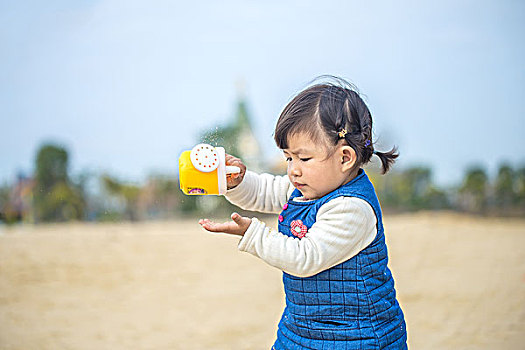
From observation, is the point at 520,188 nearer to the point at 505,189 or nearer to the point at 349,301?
the point at 505,189

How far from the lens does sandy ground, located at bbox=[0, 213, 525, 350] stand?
12.5 feet

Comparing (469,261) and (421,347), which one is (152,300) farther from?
(469,261)

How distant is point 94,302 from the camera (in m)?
4.85

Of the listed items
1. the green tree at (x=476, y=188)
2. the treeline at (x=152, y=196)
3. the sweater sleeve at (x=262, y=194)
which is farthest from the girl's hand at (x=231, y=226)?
the green tree at (x=476, y=188)

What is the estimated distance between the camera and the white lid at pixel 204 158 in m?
1.75

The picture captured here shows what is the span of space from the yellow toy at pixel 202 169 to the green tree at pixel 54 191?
9456mm

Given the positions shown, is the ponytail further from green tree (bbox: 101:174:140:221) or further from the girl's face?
green tree (bbox: 101:174:140:221)

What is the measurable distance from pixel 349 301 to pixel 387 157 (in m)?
0.50

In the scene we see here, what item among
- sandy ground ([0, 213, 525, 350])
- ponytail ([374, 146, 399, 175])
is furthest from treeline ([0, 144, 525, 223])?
ponytail ([374, 146, 399, 175])

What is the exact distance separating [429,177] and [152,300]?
8475 millimetres

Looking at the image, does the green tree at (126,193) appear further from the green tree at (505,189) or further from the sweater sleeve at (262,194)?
the sweater sleeve at (262,194)

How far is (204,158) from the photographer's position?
5.76ft

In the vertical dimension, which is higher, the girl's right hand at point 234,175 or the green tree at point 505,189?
the girl's right hand at point 234,175

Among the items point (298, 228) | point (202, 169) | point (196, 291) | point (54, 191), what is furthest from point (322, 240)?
point (54, 191)
